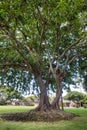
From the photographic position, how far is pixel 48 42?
19234 millimetres

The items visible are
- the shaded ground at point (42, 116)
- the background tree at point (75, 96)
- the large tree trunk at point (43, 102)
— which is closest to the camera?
the shaded ground at point (42, 116)

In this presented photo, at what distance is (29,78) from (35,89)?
6.33ft

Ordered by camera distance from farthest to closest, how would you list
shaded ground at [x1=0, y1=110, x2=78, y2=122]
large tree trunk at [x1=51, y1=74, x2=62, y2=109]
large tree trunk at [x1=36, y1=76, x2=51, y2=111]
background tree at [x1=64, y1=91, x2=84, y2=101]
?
background tree at [x1=64, y1=91, x2=84, y2=101]
large tree trunk at [x1=51, y1=74, x2=62, y2=109]
large tree trunk at [x1=36, y1=76, x2=51, y2=111]
shaded ground at [x1=0, y1=110, x2=78, y2=122]

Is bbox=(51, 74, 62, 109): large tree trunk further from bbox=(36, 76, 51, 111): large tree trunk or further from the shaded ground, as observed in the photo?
the shaded ground

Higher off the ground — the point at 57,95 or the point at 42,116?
the point at 57,95

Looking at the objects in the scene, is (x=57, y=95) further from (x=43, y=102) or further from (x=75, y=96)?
(x=75, y=96)

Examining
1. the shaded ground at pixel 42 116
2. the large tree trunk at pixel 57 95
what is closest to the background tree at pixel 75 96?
the large tree trunk at pixel 57 95

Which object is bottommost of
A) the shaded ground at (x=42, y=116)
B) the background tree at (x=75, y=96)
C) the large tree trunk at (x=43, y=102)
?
the shaded ground at (x=42, y=116)

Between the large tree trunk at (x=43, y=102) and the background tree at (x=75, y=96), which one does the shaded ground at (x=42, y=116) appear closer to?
the large tree trunk at (x=43, y=102)

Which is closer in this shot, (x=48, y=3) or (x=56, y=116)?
(x=48, y=3)

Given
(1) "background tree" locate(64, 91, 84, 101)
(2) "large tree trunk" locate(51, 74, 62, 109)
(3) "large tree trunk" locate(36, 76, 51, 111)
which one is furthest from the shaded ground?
(1) "background tree" locate(64, 91, 84, 101)

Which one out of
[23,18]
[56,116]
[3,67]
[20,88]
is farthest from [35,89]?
[23,18]

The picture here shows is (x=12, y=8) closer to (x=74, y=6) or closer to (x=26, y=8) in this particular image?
(x=26, y=8)

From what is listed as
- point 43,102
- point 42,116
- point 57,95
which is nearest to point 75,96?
point 57,95
